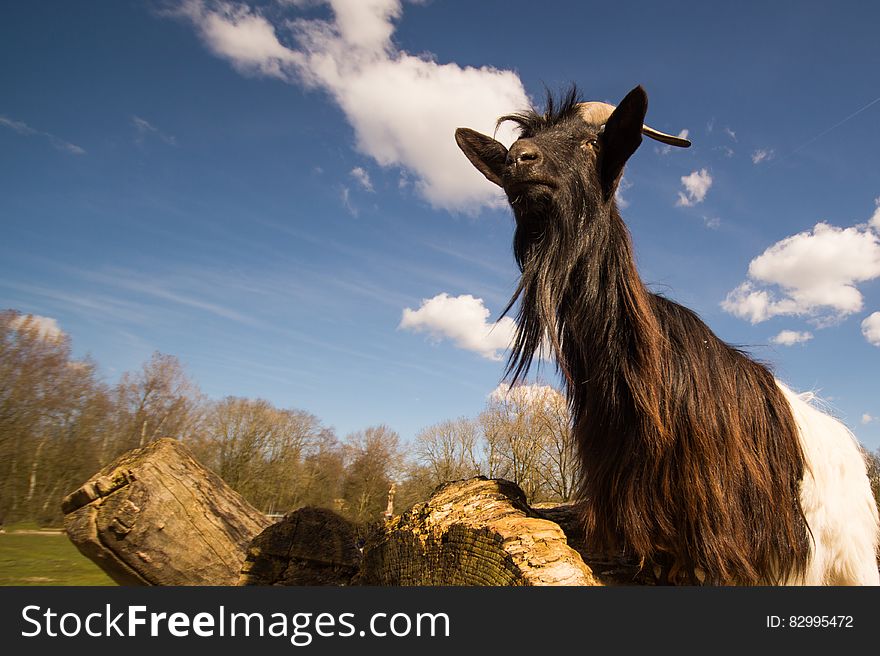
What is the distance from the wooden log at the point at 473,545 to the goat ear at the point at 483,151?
81.3 inches

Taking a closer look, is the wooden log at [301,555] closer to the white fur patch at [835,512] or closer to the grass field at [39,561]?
the white fur patch at [835,512]

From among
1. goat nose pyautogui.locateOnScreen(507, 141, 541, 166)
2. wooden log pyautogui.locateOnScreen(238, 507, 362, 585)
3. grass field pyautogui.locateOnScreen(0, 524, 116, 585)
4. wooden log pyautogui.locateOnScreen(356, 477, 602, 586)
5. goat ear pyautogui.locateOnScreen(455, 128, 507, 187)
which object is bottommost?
grass field pyautogui.locateOnScreen(0, 524, 116, 585)

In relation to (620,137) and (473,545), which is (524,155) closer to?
(620,137)

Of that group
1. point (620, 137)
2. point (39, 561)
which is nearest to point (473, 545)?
point (620, 137)

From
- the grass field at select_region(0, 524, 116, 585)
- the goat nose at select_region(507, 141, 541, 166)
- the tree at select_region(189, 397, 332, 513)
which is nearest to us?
the goat nose at select_region(507, 141, 541, 166)

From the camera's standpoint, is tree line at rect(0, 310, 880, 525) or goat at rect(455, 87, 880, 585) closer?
goat at rect(455, 87, 880, 585)

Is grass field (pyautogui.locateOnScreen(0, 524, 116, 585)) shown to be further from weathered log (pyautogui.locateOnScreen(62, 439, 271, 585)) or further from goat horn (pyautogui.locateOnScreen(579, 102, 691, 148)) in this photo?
goat horn (pyautogui.locateOnScreen(579, 102, 691, 148))

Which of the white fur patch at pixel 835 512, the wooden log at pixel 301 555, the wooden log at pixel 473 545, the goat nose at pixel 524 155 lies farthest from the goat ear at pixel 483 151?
the wooden log at pixel 301 555

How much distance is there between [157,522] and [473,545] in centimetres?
263

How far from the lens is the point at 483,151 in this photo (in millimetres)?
3314

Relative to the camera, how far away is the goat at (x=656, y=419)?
2504 mm

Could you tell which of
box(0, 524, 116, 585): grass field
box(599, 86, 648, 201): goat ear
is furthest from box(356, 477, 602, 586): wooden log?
box(0, 524, 116, 585): grass field

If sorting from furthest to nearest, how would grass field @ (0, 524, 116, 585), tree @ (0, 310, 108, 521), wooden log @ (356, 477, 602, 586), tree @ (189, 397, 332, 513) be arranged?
tree @ (189, 397, 332, 513) → tree @ (0, 310, 108, 521) → grass field @ (0, 524, 116, 585) → wooden log @ (356, 477, 602, 586)

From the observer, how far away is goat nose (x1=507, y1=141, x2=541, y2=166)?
263 cm
